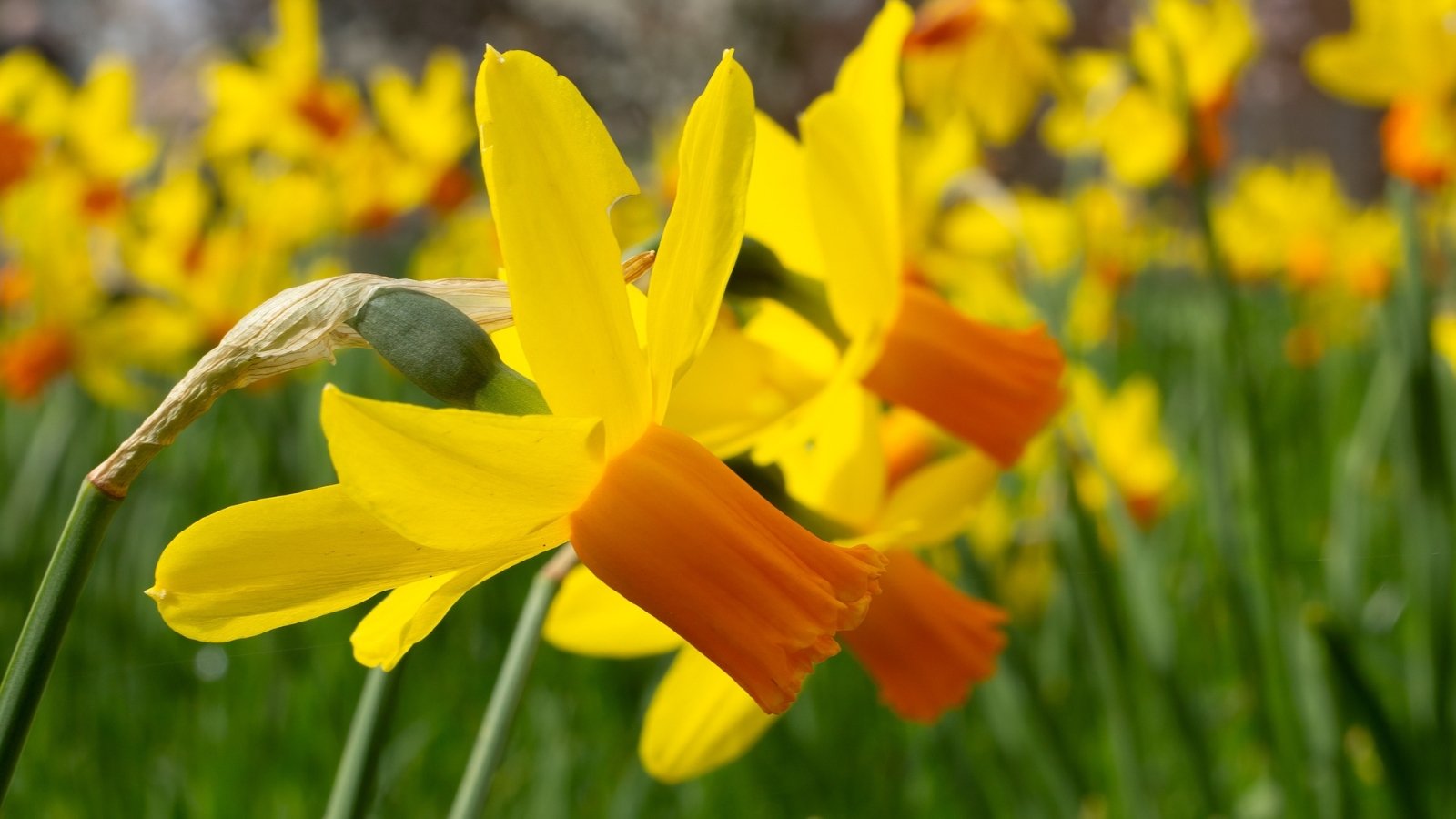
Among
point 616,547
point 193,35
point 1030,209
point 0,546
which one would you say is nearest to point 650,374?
point 616,547

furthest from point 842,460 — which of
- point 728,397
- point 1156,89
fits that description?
point 1156,89

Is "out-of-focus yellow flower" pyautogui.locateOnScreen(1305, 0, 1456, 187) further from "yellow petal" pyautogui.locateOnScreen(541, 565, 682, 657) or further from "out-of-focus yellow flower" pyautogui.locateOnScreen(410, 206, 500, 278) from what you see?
"out-of-focus yellow flower" pyautogui.locateOnScreen(410, 206, 500, 278)

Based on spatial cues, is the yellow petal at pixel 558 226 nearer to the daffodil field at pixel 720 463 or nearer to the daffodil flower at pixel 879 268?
the daffodil field at pixel 720 463

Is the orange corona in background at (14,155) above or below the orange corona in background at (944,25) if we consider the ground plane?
below

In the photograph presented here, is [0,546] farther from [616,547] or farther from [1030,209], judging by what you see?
[1030,209]

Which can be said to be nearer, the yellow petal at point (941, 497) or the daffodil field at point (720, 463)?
the daffodil field at point (720, 463)

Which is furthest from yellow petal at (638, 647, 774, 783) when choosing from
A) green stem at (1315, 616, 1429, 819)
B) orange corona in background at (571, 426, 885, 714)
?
green stem at (1315, 616, 1429, 819)

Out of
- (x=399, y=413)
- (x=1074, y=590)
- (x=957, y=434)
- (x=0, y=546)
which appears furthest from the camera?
(x=0, y=546)

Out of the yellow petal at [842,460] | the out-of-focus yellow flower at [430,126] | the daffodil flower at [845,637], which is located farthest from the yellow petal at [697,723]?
the out-of-focus yellow flower at [430,126]
